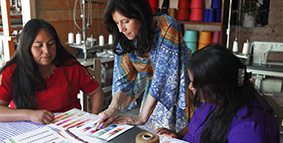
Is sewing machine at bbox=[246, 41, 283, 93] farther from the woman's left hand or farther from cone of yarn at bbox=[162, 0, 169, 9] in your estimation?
the woman's left hand

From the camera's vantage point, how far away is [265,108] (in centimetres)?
92

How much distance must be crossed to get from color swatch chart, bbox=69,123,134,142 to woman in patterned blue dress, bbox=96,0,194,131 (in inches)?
1.7

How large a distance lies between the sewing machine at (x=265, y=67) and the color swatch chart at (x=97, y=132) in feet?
6.20

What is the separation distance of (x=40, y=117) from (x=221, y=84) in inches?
32.9

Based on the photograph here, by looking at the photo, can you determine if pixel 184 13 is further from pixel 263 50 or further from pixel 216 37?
pixel 263 50

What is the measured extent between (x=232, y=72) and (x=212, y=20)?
105 inches

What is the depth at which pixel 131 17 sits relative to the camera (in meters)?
1.24

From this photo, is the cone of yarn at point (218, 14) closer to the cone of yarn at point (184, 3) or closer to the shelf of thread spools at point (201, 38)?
the shelf of thread spools at point (201, 38)

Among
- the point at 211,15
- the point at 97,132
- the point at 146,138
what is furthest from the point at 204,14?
the point at 146,138

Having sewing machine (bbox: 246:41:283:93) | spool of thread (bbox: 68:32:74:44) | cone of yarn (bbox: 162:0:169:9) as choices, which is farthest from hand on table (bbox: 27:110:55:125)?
cone of yarn (bbox: 162:0:169:9)

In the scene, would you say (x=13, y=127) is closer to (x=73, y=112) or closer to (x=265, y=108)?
(x=73, y=112)

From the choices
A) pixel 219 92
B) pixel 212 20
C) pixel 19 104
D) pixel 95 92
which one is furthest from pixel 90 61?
pixel 219 92

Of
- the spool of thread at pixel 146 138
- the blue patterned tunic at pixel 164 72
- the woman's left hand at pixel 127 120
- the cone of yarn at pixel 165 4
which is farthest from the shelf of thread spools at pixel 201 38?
the spool of thread at pixel 146 138

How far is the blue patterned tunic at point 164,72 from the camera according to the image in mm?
1310
